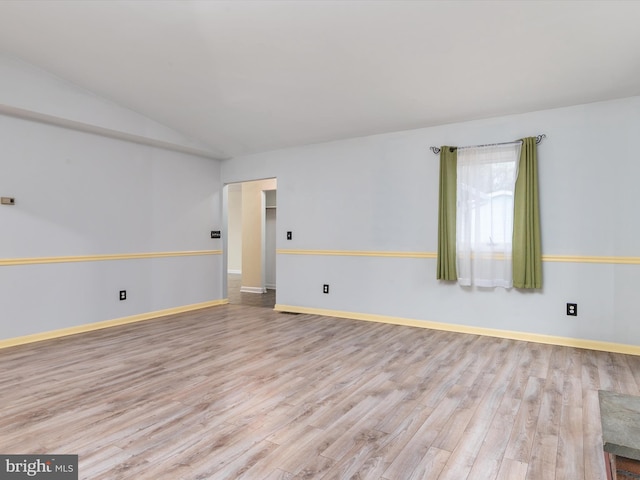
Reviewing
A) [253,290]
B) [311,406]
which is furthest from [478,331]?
[253,290]

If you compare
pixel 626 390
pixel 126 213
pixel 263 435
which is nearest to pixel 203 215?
pixel 126 213

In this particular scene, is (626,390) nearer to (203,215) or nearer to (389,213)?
(389,213)

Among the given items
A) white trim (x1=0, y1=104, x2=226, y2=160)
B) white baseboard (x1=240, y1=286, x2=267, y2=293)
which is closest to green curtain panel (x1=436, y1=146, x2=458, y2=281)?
→ white trim (x1=0, y1=104, x2=226, y2=160)

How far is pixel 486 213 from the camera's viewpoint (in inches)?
163

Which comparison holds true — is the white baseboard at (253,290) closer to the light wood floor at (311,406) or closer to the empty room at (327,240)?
the empty room at (327,240)

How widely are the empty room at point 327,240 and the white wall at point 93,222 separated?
0.08 feet

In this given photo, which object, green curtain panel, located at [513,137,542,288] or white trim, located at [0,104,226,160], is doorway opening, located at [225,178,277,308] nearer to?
white trim, located at [0,104,226,160]

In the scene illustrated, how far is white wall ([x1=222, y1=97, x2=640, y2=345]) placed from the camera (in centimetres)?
362

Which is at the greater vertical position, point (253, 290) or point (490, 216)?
point (490, 216)

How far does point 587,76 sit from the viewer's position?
324 cm

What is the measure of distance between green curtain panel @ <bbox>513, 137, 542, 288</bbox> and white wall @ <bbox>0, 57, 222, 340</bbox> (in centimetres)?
435

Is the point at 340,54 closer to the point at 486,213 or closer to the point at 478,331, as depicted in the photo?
the point at 486,213

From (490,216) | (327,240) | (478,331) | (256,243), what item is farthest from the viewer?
(256,243)

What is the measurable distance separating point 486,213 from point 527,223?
1.36 feet
